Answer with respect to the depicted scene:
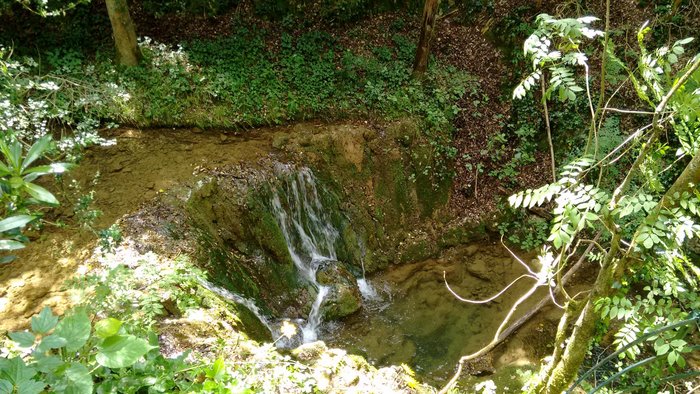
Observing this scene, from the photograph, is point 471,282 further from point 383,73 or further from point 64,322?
point 64,322

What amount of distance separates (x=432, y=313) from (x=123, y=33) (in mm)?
6741

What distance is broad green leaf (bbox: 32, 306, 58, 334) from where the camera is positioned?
1850 mm

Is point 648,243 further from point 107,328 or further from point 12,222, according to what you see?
point 12,222

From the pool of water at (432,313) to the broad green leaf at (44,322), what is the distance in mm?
4808

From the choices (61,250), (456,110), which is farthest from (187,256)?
(456,110)

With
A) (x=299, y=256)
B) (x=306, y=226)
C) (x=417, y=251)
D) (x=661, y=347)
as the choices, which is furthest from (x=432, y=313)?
(x=661, y=347)

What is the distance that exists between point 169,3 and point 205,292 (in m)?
6.17

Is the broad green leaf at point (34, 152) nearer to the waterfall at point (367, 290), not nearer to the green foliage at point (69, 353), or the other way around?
the green foliage at point (69, 353)

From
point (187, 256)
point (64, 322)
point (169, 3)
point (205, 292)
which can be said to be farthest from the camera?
point (169, 3)

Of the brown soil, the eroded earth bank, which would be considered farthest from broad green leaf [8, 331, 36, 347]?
the brown soil

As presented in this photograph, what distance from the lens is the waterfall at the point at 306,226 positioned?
→ 685 cm

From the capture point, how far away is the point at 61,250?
4.79 meters

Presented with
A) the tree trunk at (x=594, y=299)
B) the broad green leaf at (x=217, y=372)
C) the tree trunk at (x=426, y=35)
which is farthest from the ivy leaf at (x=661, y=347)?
the tree trunk at (x=426, y=35)

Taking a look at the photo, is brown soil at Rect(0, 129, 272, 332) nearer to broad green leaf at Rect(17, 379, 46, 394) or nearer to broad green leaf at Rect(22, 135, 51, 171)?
broad green leaf at Rect(22, 135, 51, 171)
